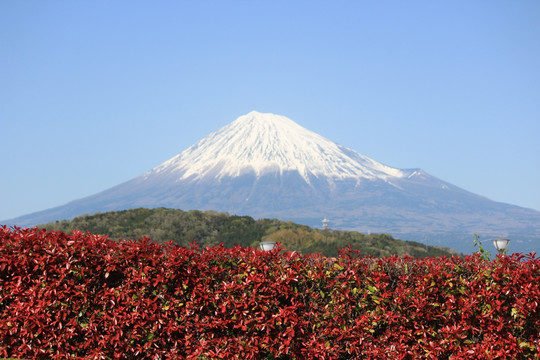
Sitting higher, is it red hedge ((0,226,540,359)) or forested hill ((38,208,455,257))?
red hedge ((0,226,540,359))

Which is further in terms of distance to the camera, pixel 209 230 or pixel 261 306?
pixel 209 230

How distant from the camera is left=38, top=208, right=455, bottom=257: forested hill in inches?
1762

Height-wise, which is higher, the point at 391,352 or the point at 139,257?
the point at 139,257

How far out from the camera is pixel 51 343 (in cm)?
798

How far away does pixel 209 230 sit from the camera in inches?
1901

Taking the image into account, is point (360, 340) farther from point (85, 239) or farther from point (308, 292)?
point (85, 239)

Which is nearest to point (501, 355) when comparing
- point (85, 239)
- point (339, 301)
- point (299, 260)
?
point (339, 301)

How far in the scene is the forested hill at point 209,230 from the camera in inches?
1762

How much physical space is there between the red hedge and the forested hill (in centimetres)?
3534

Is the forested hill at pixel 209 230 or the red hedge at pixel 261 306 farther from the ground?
the red hedge at pixel 261 306

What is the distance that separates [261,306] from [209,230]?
4080 cm

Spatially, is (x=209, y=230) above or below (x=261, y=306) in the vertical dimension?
below

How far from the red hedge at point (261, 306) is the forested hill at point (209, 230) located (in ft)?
116

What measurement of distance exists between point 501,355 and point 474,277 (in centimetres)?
95
